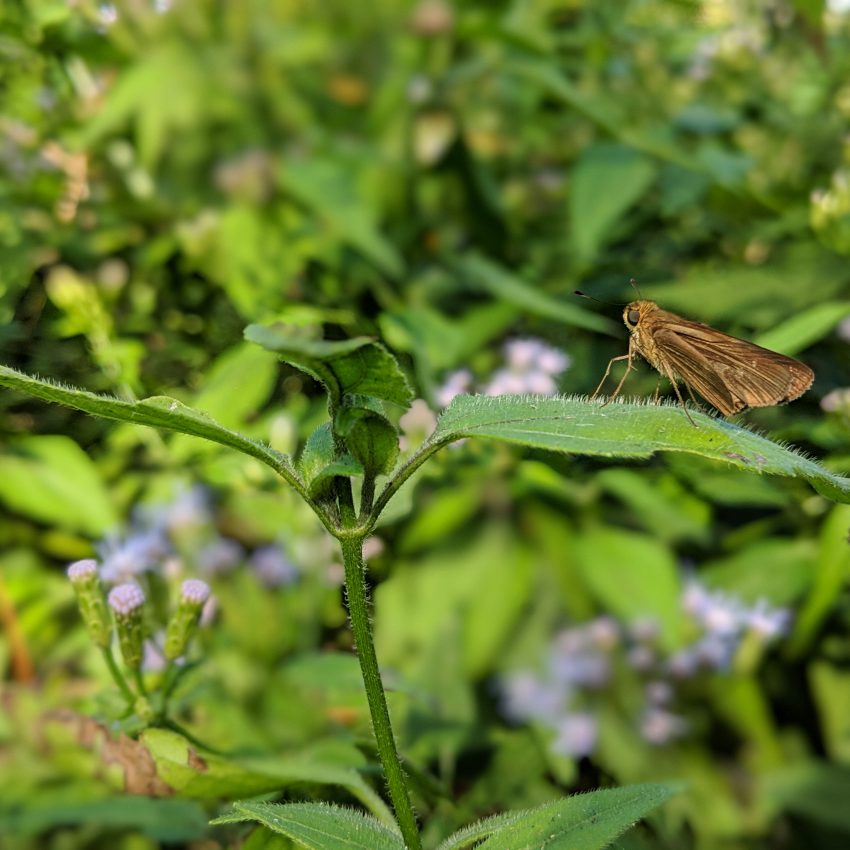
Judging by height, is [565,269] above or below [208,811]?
above

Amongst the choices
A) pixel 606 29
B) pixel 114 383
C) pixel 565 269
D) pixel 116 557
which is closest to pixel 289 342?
pixel 116 557

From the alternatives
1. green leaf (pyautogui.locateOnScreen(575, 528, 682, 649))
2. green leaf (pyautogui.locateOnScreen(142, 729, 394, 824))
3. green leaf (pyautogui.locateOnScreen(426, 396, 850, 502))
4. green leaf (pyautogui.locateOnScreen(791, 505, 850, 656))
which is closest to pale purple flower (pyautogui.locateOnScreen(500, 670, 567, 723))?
green leaf (pyautogui.locateOnScreen(575, 528, 682, 649))

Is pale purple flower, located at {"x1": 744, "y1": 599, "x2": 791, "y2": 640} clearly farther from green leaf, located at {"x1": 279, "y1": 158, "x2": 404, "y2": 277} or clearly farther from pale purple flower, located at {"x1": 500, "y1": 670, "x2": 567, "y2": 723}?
green leaf, located at {"x1": 279, "y1": 158, "x2": 404, "y2": 277}

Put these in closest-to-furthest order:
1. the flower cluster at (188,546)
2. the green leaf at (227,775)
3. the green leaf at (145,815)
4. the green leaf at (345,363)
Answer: the green leaf at (345,363) → the green leaf at (227,775) → the green leaf at (145,815) → the flower cluster at (188,546)

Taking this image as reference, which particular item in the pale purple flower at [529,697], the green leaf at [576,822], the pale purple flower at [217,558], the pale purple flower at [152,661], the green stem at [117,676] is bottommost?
the green leaf at [576,822]

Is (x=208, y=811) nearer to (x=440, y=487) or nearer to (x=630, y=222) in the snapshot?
(x=440, y=487)

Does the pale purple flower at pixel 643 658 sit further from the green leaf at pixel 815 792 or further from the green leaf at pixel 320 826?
the green leaf at pixel 320 826

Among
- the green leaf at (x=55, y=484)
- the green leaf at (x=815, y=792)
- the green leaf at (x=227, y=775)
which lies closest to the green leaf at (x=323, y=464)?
the green leaf at (x=227, y=775)
